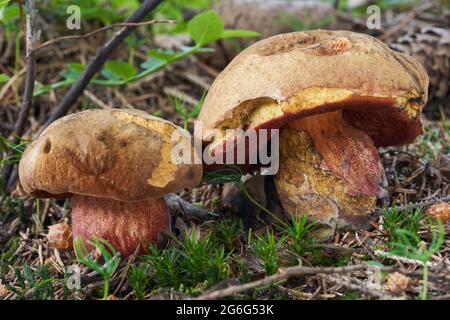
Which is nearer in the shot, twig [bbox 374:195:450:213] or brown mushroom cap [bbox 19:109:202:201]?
brown mushroom cap [bbox 19:109:202:201]

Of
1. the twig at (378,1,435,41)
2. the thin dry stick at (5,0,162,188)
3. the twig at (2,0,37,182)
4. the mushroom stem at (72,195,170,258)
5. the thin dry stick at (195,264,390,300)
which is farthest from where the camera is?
the twig at (378,1,435,41)

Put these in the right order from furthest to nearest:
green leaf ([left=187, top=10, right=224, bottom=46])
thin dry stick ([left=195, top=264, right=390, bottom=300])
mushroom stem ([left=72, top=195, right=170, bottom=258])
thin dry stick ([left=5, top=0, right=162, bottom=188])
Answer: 1. thin dry stick ([left=5, top=0, right=162, bottom=188])
2. green leaf ([left=187, top=10, right=224, bottom=46])
3. mushroom stem ([left=72, top=195, right=170, bottom=258])
4. thin dry stick ([left=195, top=264, right=390, bottom=300])

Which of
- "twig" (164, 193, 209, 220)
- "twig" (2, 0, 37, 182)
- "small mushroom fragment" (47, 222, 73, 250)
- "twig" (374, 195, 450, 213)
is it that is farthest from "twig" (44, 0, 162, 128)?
"twig" (374, 195, 450, 213)

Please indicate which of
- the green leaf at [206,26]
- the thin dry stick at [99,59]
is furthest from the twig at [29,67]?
the green leaf at [206,26]

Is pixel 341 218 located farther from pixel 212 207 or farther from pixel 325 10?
pixel 325 10

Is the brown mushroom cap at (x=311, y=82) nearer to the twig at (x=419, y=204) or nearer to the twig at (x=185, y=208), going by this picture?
the twig at (x=419, y=204)

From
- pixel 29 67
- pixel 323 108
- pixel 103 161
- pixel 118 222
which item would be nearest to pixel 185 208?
pixel 118 222

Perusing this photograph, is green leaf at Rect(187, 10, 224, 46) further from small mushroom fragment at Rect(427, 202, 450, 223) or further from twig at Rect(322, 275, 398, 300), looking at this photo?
twig at Rect(322, 275, 398, 300)

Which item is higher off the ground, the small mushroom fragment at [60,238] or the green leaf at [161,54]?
the green leaf at [161,54]
